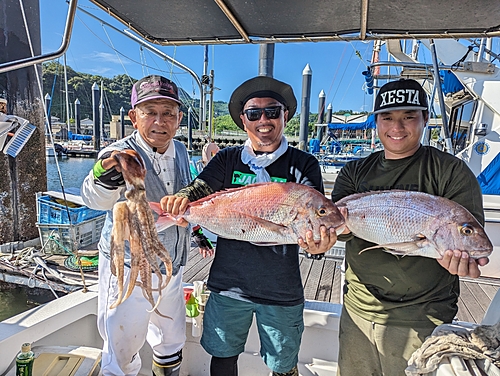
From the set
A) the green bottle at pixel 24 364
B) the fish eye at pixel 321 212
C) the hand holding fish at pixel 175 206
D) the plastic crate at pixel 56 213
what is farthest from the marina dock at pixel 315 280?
the hand holding fish at pixel 175 206

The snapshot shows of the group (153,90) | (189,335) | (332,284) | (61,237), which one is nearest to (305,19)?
(153,90)

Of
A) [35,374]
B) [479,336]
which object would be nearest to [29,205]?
[35,374]

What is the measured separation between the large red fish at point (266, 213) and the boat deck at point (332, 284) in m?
2.39

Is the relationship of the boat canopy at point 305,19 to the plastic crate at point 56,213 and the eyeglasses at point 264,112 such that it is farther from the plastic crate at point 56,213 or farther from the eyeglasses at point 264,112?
the plastic crate at point 56,213

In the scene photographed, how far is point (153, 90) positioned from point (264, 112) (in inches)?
27.1

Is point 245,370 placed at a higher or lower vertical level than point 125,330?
lower

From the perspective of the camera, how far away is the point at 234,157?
7.09 ft

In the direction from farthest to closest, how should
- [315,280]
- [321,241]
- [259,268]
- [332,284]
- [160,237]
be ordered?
[315,280], [332,284], [160,237], [259,268], [321,241]

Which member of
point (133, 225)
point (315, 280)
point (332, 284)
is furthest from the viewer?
point (315, 280)

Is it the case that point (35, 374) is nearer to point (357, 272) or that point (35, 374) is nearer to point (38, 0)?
point (357, 272)

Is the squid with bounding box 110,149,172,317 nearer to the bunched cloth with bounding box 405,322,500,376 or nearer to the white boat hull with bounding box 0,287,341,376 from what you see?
the bunched cloth with bounding box 405,322,500,376

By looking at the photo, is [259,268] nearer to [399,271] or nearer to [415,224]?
[399,271]

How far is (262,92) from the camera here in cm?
210

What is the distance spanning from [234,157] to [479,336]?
156cm
